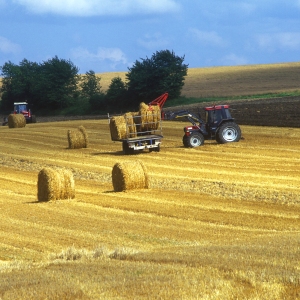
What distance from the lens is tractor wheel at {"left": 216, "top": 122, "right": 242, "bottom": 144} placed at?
100ft

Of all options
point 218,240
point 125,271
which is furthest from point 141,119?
point 125,271

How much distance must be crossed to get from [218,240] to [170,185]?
8421 mm

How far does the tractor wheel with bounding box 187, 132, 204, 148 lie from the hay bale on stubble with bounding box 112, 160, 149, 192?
37.9ft

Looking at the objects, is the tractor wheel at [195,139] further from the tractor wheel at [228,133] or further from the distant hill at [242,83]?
the distant hill at [242,83]

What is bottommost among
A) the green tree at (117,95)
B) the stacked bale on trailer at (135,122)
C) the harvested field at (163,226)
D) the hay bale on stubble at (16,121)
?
the harvested field at (163,226)

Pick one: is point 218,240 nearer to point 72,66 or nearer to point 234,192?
point 234,192

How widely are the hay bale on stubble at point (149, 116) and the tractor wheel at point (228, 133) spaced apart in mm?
2962

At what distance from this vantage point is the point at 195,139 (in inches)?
1204

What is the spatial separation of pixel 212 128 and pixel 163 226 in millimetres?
17180

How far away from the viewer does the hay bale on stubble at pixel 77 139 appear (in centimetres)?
3278

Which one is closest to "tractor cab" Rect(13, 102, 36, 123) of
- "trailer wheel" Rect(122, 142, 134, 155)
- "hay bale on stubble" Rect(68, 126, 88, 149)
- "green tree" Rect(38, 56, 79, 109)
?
"green tree" Rect(38, 56, 79, 109)

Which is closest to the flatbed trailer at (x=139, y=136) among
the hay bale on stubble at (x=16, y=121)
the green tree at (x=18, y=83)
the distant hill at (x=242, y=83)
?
the hay bale on stubble at (x=16, y=121)

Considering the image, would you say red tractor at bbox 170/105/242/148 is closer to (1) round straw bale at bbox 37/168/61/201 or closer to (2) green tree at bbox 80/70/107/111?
(1) round straw bale at bbox 37/168/61/201

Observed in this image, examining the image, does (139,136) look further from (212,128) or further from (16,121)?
(16,121)
